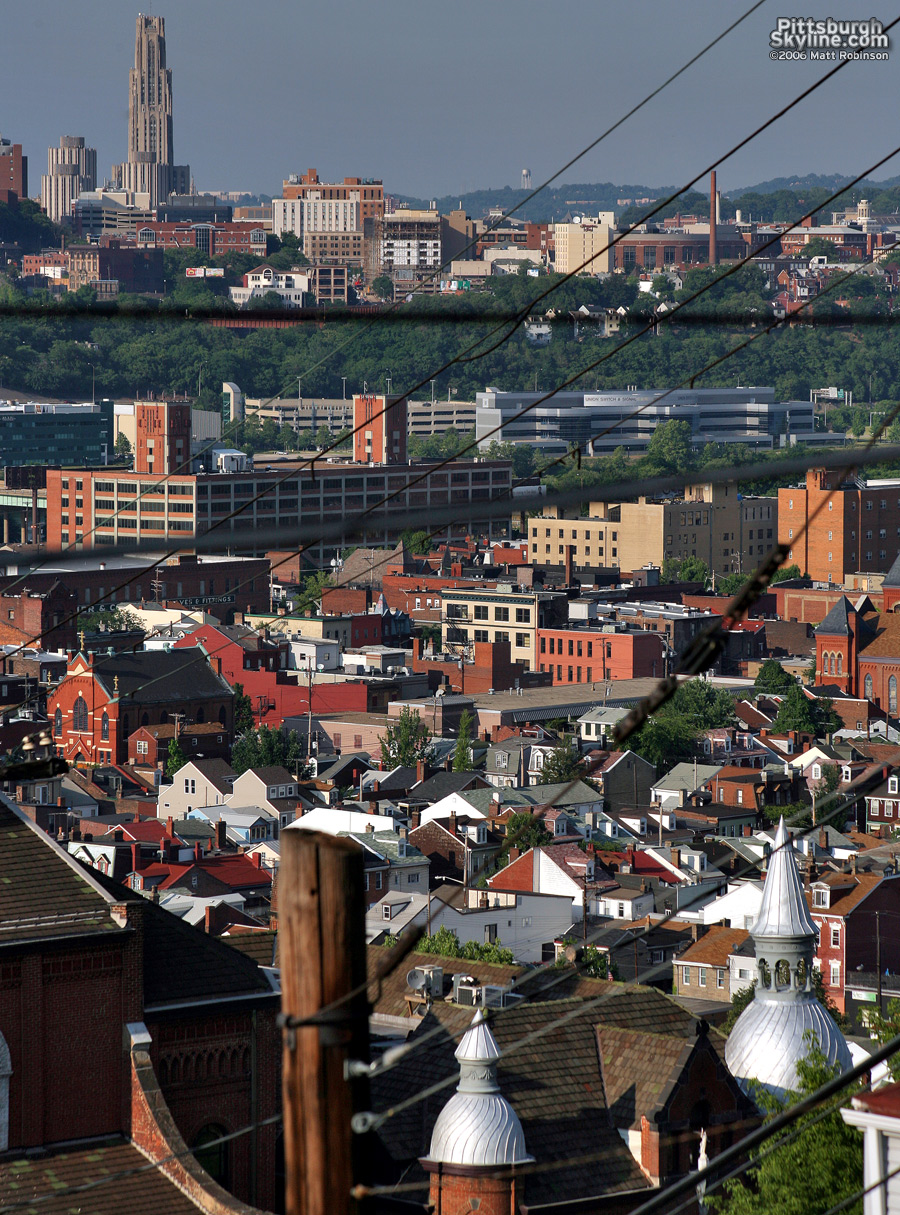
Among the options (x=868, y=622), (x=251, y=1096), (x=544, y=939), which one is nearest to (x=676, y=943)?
(x=544, y=939)

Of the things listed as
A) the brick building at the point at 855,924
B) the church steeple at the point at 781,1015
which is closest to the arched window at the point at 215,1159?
the church steeple at the point at 781,1015

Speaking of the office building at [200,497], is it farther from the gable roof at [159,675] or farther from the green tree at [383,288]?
the green tree at [383,288]

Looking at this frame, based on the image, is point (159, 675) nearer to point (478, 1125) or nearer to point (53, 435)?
point (478, 1125)

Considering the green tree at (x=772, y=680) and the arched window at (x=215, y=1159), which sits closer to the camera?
the arched window at (x=215, y=1159)

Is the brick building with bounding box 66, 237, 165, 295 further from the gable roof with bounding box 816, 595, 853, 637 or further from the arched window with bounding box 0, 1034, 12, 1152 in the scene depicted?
the arched window with bounding box 0, 1034, 12, 1152

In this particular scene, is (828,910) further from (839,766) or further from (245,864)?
(839,766)

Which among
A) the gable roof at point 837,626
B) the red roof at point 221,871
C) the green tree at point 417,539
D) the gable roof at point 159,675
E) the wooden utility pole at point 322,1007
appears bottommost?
the red roof at point 221,871

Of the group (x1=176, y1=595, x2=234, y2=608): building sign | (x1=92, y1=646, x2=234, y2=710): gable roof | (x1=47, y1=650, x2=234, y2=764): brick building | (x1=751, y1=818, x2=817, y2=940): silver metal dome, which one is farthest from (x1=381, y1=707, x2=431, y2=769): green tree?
(x1=751, y1=818, x2=817, y2=940): silver metal dome
